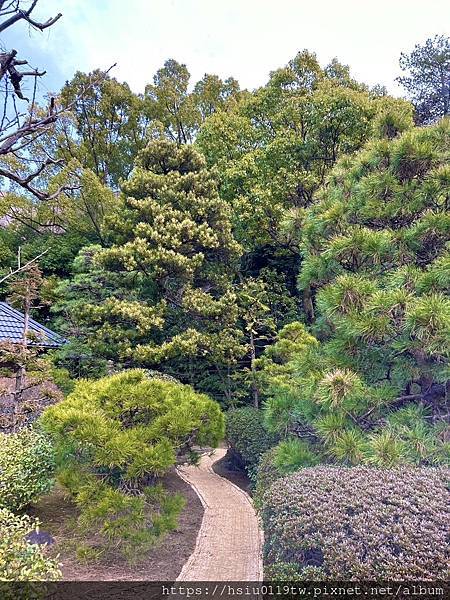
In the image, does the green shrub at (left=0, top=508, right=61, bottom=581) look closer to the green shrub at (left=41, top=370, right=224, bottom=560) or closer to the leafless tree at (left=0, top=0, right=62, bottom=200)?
the green shrub at (left=41, top=370, right=224, bottom=560)

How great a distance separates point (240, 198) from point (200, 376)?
3.98 metres

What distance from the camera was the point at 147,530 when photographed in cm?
332

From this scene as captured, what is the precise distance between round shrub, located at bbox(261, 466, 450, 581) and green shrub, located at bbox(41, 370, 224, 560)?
1.11 meters

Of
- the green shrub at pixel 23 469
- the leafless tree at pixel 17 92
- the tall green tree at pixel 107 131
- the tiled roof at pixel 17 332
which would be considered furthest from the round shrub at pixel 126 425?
the tall green tree at pixel 107 131

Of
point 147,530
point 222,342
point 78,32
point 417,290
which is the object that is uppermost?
point 78,32

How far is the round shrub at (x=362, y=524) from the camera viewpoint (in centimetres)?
188

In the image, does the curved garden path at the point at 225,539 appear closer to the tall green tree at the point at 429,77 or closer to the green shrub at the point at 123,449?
the green shrub at the point at 123,449

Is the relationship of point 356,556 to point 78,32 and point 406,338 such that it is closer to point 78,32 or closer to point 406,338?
point 406,338

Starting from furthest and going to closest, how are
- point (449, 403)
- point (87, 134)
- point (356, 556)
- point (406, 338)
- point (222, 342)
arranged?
point (87, 134) < point (222, 342) < point (449, 403) < point (406, 338) < point (356, 556)

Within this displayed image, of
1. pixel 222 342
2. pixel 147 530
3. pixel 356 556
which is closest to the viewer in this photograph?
pixel 356 556

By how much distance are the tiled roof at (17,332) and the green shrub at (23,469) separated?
1.75 meters

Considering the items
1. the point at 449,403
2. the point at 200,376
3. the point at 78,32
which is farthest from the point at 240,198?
the point at 449,403

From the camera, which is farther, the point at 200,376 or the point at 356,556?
the point at 200,376

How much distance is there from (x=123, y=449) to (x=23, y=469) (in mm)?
1670
